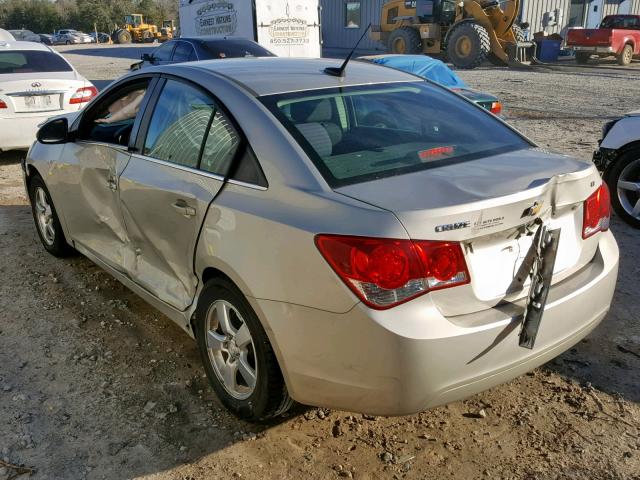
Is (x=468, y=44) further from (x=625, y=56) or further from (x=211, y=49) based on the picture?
(x=211, y=49)

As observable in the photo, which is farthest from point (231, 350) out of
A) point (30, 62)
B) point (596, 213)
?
point (30, 62)

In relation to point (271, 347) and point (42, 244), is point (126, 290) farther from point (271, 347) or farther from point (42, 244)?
point (271, 347)

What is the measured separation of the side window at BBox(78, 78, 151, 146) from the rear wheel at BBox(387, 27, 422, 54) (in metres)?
20.2

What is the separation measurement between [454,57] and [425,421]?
2019 centimetres

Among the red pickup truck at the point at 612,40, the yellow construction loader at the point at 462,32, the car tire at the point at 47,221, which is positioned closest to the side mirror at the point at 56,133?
the car tire at the point at 47,221

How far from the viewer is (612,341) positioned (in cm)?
367

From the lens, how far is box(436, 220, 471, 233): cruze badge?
88.0 inches

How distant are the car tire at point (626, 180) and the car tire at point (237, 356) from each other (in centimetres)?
406

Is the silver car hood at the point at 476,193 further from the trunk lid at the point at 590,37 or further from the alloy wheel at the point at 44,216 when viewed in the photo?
the trunk lid at the point at 590,37

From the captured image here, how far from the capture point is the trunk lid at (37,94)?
7871mm

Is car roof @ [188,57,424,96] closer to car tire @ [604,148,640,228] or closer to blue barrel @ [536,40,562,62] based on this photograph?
car tire @ [604,148,640,228]

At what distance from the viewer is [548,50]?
23391 millimetres

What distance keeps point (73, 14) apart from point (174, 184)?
7736cm

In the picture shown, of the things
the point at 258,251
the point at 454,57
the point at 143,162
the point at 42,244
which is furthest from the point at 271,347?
the point at 454,57
